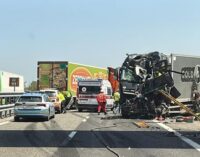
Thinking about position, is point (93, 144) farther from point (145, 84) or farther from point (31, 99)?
point (145, 84)

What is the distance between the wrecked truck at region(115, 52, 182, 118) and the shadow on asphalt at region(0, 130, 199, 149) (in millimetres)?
8655

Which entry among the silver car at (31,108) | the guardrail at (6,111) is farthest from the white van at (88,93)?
the silver car at (31,108)

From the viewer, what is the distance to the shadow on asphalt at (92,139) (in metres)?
14.8

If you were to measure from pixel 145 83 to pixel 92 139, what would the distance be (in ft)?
40.2

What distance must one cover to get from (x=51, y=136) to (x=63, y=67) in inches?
943

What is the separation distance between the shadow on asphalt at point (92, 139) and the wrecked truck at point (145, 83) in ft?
28.4

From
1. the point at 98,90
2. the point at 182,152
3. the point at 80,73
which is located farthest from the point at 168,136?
the point at 80,73

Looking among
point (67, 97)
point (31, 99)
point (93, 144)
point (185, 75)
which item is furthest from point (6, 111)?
point (93, 144)

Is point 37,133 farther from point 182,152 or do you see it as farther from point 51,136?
point 182,152

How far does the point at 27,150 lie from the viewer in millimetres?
13516

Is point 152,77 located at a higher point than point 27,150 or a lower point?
higher

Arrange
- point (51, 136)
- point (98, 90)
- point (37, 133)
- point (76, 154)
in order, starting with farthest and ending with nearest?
1. point (98, 90)
2. point (37, 133)
3. point (51, 136)
4. point (76, 154)

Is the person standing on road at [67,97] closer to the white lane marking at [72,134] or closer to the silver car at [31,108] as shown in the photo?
the silver car at [31,108]

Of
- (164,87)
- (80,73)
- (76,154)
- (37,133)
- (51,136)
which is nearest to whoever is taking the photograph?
(76,154)
